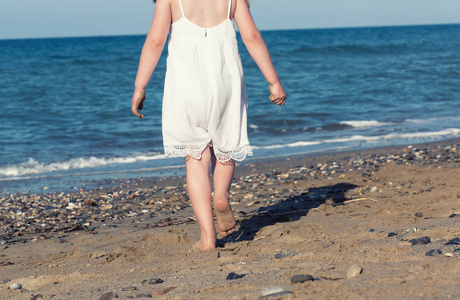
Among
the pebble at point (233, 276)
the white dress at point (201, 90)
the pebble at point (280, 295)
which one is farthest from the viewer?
the white dress at point (201, 90)

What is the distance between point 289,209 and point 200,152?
193cm

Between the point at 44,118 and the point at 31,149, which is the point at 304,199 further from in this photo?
the point at 44,118

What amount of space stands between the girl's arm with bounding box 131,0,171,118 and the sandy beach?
1056 mm

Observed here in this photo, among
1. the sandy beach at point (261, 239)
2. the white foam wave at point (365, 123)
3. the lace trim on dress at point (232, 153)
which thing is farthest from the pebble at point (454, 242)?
the white foam wave at point (365, 123)

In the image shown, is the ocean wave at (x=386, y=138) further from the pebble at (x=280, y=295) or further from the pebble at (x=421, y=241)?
the pebble at (x=280, y=295)

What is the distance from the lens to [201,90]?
3244 mm

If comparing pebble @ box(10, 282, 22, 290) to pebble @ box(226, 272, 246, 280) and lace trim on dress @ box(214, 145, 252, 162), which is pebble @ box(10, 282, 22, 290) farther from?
lace trim on dress @ box(214, 145, 252, 162)

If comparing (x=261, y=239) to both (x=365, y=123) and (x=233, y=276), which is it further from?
(x=365, y=123)

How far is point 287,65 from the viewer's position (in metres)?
29.1

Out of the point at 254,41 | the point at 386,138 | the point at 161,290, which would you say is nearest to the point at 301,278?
the point at 161,290

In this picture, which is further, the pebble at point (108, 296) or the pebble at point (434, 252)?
the pebble at point (434, 252)

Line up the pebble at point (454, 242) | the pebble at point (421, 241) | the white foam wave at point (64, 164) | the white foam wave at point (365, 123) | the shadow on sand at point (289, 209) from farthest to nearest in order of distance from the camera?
the white foam wave at point (365, 123)
the white foam wave at point (64, 164)
the shadow on sand at point (289, 209)
the pebble at point (421, 241)
the pebble at point (454, 242)

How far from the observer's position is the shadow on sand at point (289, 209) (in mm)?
4201

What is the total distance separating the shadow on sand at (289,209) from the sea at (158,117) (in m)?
3.16
